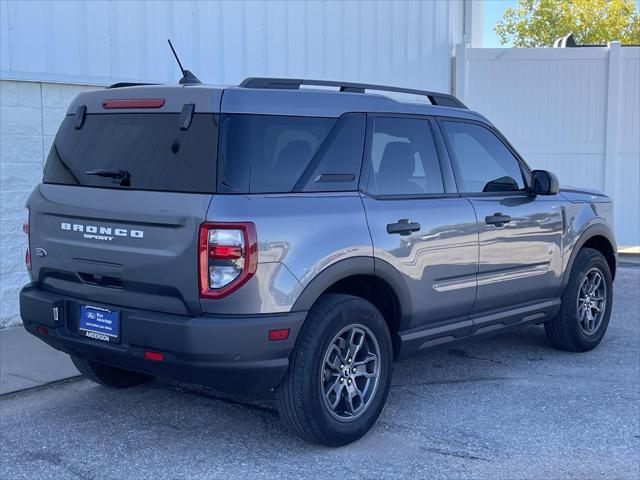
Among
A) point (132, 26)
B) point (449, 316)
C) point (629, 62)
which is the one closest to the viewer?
point (449, 316)

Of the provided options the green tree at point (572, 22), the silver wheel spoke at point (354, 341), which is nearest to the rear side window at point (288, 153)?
the silver wheel spoke at point (354, 341)

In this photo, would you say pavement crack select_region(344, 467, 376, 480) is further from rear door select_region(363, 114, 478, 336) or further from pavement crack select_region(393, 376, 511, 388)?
pavement crack select_region(393, 376, 511, 388)

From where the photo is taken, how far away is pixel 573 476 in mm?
4254

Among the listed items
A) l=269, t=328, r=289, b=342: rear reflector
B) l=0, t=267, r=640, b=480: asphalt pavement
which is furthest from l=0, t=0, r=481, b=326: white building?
l=269, t=328, r=289, b=342: rear reflector

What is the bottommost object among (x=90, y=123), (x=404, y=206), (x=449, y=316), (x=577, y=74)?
(x=449, y=316)

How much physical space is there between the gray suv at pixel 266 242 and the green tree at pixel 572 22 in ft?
85.7

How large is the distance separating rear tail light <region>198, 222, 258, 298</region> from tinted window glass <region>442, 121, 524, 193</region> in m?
1.97

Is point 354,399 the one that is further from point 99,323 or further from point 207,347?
point 99,323

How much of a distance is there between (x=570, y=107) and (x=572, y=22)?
2200 centimetres

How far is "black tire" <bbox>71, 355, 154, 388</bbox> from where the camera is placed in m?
5.36

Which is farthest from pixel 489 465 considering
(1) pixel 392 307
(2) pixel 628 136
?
(2) pixel 628 136

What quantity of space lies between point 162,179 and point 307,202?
0.77 m

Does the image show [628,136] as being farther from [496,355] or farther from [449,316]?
[449,316]

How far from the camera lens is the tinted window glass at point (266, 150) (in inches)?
162
